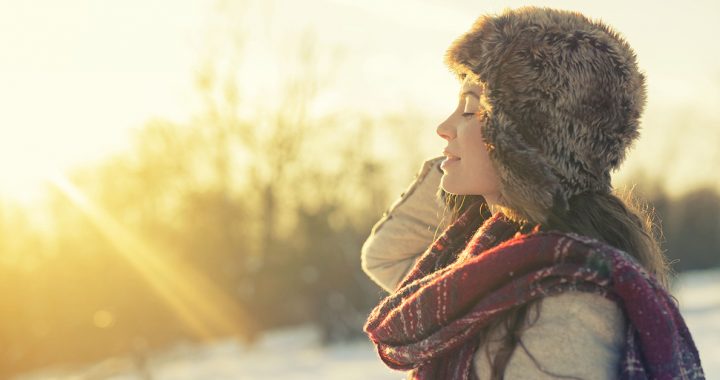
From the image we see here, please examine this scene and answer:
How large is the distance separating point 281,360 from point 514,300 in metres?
11.0

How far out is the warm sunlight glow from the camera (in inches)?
529

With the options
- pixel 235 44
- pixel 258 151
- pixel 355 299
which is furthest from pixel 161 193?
pixel 355 299

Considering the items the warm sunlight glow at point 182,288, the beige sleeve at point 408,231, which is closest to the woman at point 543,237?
the beige sleeve at point 408,231

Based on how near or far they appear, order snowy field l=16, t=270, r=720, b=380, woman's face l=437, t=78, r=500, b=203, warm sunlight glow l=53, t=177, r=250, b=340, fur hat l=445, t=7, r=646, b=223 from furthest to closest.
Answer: warm sunlight glow l=53, t=177, r=250, b=340 < snowy field l=16, t=270, r=720, b=380 < woman's face l=437, t=78, r=500, b=203 < fur hat l=445, t=7, r=646, b=223

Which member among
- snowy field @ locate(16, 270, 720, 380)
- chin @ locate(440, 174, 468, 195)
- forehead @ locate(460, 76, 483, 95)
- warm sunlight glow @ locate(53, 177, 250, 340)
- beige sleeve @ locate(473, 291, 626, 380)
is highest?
warm sunlight glow @ locate(53, 177, 250, 340)

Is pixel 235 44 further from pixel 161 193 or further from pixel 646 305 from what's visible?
pixel 646 305

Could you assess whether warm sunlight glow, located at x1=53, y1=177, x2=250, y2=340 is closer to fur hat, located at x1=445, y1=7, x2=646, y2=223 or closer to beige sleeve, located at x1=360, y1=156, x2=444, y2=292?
beige sleeve, located at x1=360, y1=156, x2=444, y2=292

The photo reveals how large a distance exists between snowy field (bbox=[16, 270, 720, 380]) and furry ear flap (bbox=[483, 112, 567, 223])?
6970 mm

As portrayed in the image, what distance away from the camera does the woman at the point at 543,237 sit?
5.08ft

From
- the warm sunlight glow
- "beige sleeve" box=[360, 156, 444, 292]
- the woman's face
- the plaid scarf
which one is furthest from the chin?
the warm sunlight glow

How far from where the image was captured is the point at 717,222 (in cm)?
2830

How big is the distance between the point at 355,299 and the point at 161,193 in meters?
4.82

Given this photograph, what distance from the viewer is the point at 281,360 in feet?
40.2

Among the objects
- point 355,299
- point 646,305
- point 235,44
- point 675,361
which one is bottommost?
point 675,361
